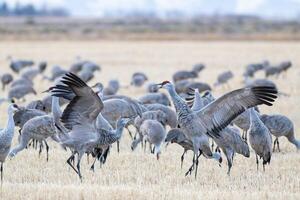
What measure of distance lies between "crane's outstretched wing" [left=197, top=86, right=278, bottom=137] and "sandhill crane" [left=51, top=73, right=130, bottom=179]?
1.18m

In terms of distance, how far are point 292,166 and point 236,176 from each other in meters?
1.07

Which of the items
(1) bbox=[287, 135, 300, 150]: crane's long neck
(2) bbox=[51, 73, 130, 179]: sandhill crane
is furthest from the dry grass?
(2) bbox=[51, 73, 130, 179]: sandhill crane

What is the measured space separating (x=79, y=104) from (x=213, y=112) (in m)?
1.58

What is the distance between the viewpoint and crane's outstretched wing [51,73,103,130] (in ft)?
26.5

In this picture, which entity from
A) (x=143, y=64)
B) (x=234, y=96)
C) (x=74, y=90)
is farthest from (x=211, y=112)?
(x=143, y=64)

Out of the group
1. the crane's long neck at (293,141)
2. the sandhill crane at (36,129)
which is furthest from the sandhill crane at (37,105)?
the crane's long neck at (293,141)

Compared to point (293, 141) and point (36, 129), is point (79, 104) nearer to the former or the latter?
point (36, 129)

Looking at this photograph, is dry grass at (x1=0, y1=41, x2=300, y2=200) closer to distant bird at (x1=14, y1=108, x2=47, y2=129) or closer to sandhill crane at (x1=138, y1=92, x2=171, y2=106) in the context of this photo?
distant bird at (x1=14, y1=108, x2=47, y2=129)

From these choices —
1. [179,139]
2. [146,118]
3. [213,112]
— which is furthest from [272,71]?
[213,112]

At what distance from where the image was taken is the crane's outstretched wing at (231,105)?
827 centimetres

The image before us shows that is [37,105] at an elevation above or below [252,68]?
below

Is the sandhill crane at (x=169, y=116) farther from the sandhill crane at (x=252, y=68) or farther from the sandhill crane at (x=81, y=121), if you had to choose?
the sandhill crane at (x=252, y=68)

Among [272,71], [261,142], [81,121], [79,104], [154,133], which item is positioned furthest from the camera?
[272,71]

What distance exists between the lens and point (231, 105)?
848 cm
